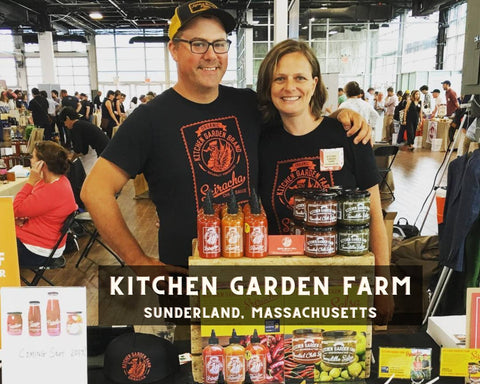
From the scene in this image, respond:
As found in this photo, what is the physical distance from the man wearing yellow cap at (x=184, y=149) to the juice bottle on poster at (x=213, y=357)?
0.46 metres

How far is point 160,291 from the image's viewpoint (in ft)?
4.94

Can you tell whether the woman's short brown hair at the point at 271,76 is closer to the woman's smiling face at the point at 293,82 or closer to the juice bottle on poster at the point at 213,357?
the woman's smiling face at the point at 293,82

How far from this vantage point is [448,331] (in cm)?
157

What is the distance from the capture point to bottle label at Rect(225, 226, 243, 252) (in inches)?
48.8

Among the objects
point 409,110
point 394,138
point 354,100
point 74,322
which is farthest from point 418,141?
point 74,322

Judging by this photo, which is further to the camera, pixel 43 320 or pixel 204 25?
pixel 204 25

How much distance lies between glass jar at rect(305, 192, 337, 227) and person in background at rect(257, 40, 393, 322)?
0.34 m

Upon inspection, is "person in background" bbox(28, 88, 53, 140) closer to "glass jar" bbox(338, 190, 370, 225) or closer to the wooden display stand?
the wooden display stand

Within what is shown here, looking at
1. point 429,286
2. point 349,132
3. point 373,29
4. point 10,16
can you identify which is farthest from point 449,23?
point 349,132

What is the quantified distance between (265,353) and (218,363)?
13cm

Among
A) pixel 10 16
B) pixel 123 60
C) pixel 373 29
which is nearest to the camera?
pixel 10 16

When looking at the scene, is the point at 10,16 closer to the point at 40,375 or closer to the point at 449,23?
the point at 449,23

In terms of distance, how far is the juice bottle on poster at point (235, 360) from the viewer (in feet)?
4.15

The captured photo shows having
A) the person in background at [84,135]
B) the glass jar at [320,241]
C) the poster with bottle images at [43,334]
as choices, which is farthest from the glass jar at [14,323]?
the person in background at [84,135]
